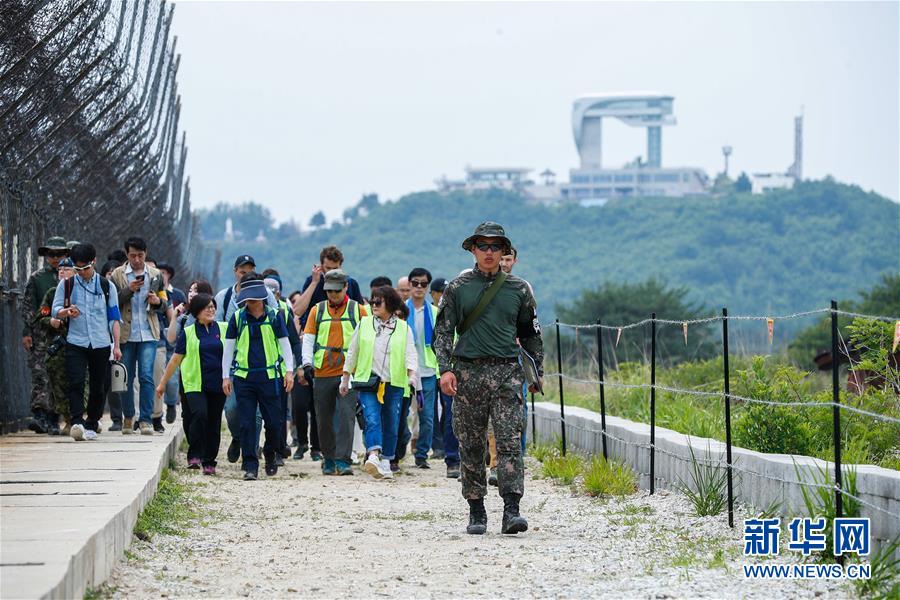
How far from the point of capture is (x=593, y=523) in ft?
32.4

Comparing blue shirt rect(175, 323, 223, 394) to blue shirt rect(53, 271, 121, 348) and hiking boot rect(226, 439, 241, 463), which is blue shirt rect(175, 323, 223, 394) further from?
hiking boot rect(226, 439, 241, 463)

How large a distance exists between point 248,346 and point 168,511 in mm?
2846

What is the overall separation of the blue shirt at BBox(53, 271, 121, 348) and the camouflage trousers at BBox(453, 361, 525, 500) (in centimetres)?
440

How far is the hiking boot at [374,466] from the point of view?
1297 centimetres

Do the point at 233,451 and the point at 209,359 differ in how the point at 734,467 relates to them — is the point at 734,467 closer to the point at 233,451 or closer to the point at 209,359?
the point at 209,359

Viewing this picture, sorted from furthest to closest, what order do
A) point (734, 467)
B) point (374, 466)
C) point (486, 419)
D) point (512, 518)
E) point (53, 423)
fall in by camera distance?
point (53, 423) < point (374, 466) < point (734, 467) < point (486, 419) < point (512, 518)

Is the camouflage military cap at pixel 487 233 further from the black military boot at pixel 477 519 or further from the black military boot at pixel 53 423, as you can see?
the black military boot at pixel 53 423

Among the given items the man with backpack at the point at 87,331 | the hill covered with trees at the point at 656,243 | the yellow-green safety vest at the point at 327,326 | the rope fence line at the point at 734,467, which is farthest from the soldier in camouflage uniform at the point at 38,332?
the hill covered with trees at the point at 656,243

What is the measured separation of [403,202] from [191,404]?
153540 mm

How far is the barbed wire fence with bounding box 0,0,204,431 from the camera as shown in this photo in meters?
13.4

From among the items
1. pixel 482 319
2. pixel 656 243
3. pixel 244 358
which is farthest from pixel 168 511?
pixel 656 243

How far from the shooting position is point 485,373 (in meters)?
9.28

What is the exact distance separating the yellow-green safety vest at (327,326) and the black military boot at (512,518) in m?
4.23

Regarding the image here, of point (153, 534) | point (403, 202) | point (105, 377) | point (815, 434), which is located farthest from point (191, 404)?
point (403, 202)
